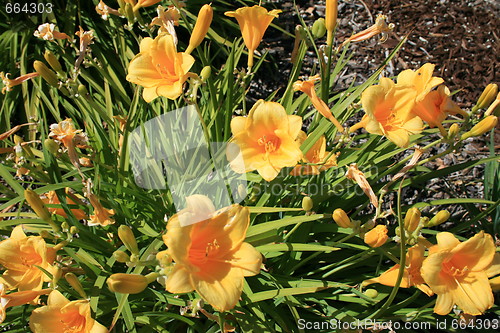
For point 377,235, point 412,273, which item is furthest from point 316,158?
point 412,273

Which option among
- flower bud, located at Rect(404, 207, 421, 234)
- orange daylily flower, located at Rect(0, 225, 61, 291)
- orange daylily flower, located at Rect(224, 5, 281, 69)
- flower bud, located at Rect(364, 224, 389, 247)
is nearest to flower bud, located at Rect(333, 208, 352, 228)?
flower bud, located at Rect(364, 224, 389, 247)

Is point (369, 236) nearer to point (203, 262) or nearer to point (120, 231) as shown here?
point (203, 262)

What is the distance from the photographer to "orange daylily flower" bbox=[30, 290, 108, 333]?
1.41 metres

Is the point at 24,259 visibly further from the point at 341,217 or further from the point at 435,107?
the point at 435,107

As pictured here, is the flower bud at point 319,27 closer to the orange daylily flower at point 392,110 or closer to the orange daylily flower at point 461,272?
the orange daylily flower at point 392,110

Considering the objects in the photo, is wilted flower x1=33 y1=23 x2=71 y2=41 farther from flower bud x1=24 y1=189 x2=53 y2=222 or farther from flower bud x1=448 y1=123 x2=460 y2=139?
flower bud x1=448 y1=123 x2=460 y2=139

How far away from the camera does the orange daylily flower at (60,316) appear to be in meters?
1.41

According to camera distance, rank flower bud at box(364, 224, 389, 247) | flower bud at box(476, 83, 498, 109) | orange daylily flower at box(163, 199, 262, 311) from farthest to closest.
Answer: flower bud at box(476, 83, 498, 109) < flower bud at box(364, 224, 389, 247) < orange daylily flower at box(163, 199, 262, 311)

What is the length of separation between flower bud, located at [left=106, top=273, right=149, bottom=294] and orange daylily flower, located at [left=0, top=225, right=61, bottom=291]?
1.38 feet

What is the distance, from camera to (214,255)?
1361 millimetres

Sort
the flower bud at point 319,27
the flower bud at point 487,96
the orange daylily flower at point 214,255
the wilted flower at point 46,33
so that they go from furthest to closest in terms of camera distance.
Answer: the wilted flower at point 46,33 < the flower bud at point 319,27 < the flower bud at point 487,96 < the orange daylily flower at point 214,255

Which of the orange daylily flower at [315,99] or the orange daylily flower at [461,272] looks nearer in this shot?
the orange daylily flower at [461,272]

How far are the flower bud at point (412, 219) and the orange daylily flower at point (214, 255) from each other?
21.7 inches

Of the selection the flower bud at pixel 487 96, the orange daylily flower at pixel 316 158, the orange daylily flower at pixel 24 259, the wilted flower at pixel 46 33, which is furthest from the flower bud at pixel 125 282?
the flower bud at pixel 487 96
